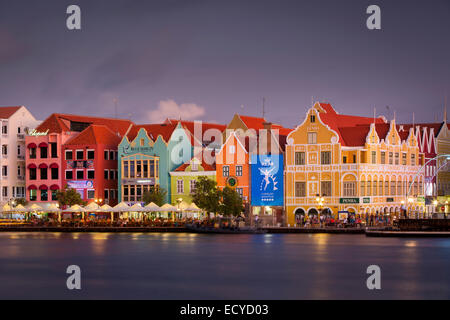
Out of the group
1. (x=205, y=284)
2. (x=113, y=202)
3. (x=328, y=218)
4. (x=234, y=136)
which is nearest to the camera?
(x=205, y=284)

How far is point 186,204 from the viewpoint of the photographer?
105000 millimetres

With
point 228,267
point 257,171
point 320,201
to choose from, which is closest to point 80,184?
point 257,171

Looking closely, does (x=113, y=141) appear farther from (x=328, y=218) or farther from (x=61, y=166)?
(x=328, y=218)

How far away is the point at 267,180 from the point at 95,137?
24.0 metres

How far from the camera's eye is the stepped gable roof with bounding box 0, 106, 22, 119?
404ft

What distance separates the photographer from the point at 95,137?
385 ft

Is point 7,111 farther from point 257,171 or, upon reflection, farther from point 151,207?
point 257,171

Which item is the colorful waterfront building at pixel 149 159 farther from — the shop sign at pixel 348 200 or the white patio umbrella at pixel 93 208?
the shop sign at pixel 348 200

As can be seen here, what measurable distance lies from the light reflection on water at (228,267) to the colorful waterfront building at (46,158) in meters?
26.1

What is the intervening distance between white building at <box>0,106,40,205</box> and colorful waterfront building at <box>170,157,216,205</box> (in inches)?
879

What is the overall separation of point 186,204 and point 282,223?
35.5 feet

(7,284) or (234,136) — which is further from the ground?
(234,136)
